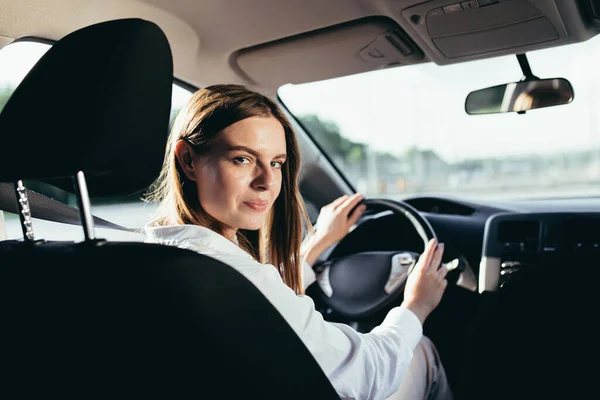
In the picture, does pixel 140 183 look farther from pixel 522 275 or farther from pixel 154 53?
pixel 522 275

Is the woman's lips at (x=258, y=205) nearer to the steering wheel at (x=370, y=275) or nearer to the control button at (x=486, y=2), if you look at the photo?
the steering wheel at (x=370, y=275)

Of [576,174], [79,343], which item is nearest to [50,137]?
[79,343]

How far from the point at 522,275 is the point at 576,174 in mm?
27579

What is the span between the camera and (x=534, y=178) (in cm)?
2806

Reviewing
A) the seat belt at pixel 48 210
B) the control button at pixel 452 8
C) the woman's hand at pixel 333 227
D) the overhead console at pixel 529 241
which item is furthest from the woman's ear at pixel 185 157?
the overhead console at pixel 529 241

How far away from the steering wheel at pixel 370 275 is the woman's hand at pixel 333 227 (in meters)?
0.06

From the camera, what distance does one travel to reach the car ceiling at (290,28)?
2.03 metres

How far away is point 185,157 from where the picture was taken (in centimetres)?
174

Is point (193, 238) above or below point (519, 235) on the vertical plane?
above

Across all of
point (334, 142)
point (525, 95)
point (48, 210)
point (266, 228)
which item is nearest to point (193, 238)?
point (266, 228)

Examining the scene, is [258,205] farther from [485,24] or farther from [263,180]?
[485,24]

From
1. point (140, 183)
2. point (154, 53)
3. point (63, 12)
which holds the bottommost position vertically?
point (140, 183)

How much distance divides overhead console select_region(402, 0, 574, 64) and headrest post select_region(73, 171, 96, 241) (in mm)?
1416

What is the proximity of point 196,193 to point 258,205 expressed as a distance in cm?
22
